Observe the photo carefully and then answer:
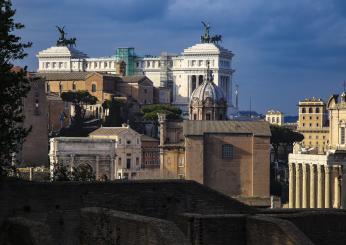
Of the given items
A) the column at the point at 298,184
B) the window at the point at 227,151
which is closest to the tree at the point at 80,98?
the window at the point at 227,151

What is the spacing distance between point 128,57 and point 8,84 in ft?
444

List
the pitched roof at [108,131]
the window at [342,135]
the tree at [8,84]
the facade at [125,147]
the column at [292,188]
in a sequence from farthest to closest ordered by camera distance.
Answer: the pitched roof at [108,131], the facade at [125,147], the window at [342,135], the column at [292,188], the tree at [8,84]

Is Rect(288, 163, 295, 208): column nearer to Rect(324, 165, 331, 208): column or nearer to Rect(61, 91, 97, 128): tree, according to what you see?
Rect(324, 165, 331, 208): column

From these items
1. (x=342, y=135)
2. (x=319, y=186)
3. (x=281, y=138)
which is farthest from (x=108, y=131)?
(x=319, y=186)

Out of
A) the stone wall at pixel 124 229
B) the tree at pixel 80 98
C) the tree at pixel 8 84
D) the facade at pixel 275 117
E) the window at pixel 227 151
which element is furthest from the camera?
the facade at pixel 275 117

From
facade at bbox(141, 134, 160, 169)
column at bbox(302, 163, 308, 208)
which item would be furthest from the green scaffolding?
column at bbox(302, 163, 308, 208)

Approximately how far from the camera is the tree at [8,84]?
16500 mm

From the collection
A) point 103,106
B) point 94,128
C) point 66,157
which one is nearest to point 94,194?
point 66,157

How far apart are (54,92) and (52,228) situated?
4020 inches

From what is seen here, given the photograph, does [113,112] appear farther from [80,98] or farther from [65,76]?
[65,76]

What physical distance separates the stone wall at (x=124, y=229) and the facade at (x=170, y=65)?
121 m

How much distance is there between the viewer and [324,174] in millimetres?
61219

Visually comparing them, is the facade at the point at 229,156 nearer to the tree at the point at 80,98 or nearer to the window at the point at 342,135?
the window at the point at 342,135

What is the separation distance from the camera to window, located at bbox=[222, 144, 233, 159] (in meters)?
68.8
